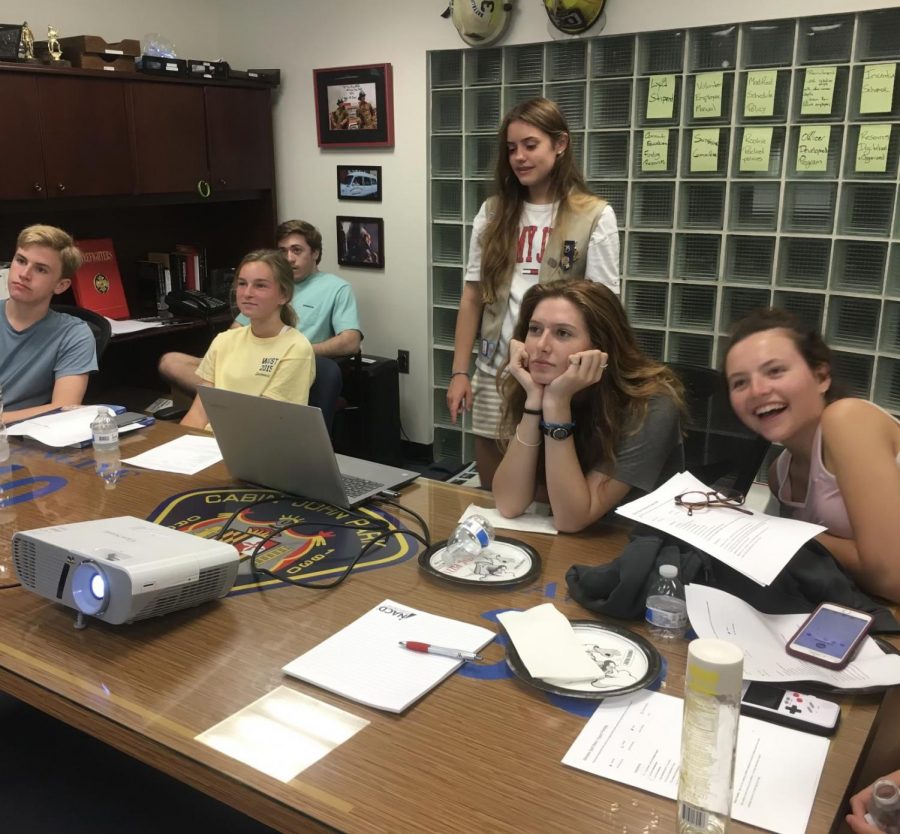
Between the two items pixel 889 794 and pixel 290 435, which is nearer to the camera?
pixel 889 794

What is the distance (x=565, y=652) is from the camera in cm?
117

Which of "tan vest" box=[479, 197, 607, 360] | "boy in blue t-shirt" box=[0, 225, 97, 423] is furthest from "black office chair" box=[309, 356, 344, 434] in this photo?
"boy in blue t-shirt" box=[0, 225, 97, 423]

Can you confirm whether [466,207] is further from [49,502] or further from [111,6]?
[49,502]

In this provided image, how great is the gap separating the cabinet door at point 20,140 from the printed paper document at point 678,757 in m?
3.12

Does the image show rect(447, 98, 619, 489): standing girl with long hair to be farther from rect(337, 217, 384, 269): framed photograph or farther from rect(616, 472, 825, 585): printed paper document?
rect(337, 217, 384, 269): framed photograph

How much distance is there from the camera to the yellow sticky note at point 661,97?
10.2 ft

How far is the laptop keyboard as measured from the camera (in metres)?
1.78

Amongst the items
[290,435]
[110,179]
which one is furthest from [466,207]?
[290,435]

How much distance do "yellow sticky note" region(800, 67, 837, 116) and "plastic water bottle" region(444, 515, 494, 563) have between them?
216 centimetres

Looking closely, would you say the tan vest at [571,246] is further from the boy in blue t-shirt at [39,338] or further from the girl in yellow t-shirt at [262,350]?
the boy in blue t-shirt at [39,338]

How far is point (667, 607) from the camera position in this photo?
125 cm

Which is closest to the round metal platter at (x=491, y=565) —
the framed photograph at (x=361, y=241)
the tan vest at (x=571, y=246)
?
the tan vest at (x=571, y=246)

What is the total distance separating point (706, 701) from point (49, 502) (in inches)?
59.0

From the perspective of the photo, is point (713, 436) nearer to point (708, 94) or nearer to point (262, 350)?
point (262, 350)
